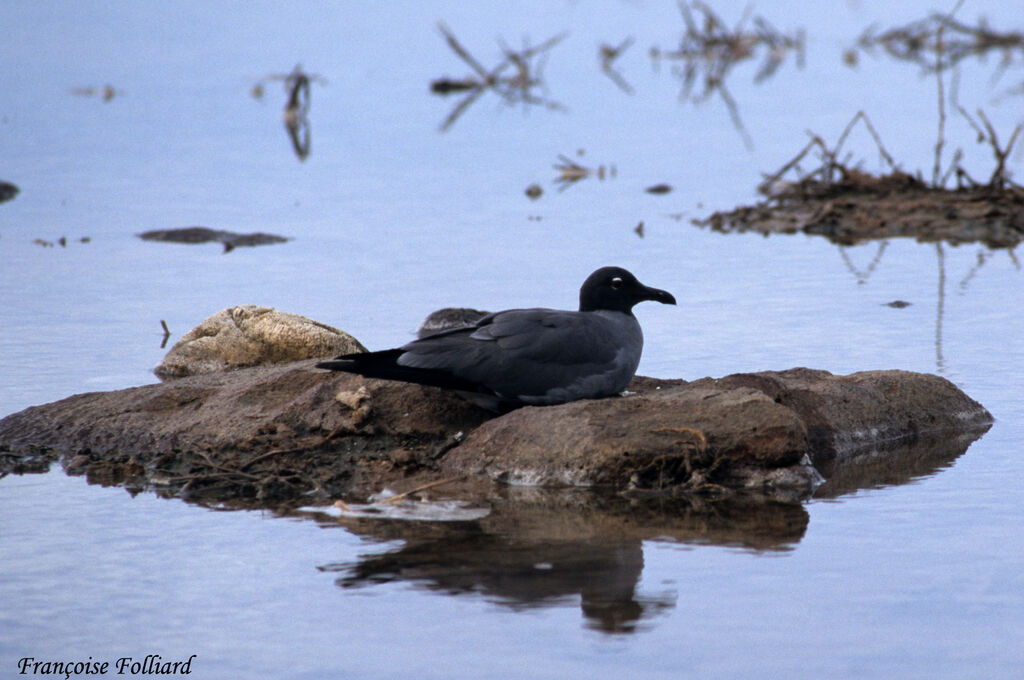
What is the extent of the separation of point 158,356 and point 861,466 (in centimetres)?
474

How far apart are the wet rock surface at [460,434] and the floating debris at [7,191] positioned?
338 inches

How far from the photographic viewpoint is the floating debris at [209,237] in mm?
Answer: 14156

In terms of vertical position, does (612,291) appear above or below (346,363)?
above

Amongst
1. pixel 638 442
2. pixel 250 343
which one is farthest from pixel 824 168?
pixel 638 442

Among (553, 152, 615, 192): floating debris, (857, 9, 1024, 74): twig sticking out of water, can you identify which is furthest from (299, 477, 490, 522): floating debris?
(857, 9, 1024, 74): twig sticking out of water

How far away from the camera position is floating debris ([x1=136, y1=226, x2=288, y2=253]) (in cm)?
1416

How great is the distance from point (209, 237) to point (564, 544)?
849 cm

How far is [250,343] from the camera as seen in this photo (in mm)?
9562

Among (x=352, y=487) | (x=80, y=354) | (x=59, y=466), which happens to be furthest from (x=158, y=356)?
(x=352, y=487)

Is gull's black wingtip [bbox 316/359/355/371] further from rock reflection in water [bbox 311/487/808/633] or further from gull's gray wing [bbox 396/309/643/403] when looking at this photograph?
rock reflection in water [bbox 311/487/808/633]

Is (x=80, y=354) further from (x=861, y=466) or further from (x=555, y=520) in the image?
(x=861, y=466)

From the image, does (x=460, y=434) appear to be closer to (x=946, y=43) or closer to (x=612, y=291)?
(x=612, y=291)

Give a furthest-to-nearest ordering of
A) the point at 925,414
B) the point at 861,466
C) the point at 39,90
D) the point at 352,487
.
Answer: the point at 39,90 → the point at 925,414 → the point at 861,466 → the point at 352,487

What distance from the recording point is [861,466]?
7.94 metres
